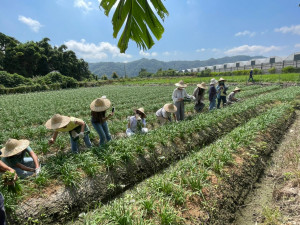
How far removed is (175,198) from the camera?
270 cm

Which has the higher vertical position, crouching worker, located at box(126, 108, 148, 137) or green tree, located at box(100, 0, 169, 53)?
green tree, located at box(100, 0, 169, 53)

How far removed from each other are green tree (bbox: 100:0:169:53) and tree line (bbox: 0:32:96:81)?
47.7 m

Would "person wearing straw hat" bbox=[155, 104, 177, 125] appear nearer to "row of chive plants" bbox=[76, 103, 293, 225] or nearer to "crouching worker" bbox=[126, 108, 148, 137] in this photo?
"crouching worker" bbox=[126, 108, 148, 137]

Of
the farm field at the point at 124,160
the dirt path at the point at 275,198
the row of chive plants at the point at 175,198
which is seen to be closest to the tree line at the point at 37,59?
the farm field at the point at 124,160

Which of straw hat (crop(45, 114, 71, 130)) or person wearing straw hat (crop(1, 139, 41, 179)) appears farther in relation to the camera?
straw hat (crop(45, 114, 71, 130))

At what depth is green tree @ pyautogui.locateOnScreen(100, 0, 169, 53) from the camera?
125 cm

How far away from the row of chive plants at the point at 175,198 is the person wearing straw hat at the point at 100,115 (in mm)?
2261

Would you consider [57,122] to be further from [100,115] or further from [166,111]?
[166,111]

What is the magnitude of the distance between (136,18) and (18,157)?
153 inches

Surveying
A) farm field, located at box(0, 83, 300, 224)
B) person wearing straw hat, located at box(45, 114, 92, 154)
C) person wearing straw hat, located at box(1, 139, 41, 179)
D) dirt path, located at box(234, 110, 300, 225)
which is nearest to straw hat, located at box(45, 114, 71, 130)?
person wearing straw hat, located at box(45, 114, 92, 154)

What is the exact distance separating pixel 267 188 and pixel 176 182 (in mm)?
1953

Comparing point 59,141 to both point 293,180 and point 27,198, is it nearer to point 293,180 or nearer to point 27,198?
point 27,198

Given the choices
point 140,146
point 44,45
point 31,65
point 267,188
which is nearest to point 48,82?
point 31,65

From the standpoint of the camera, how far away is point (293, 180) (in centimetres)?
320
